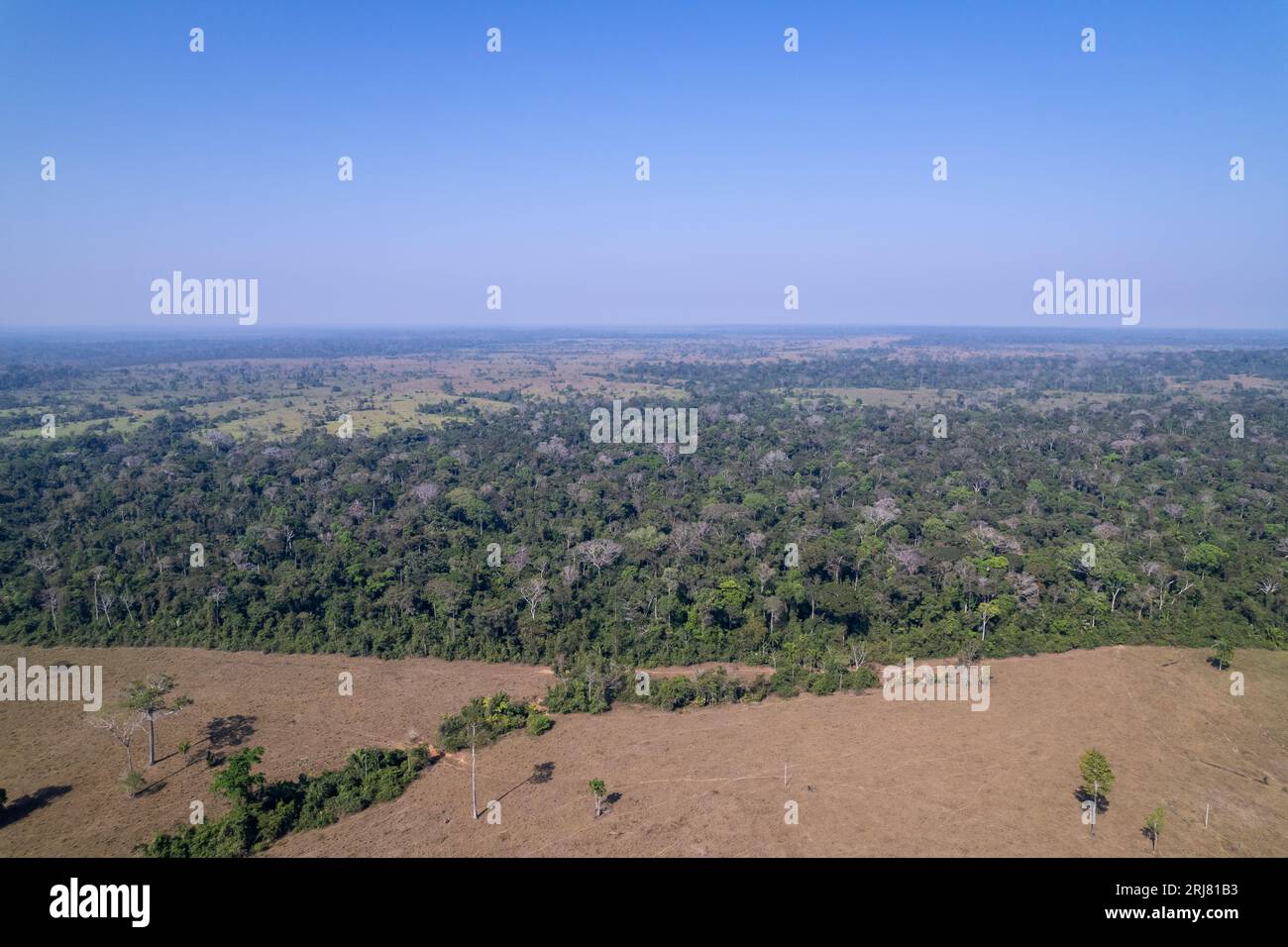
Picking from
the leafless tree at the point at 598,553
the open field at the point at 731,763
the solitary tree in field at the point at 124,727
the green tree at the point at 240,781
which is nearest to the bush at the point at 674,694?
the open field at the point at 731,763

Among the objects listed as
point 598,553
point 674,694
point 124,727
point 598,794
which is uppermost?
point 598,553

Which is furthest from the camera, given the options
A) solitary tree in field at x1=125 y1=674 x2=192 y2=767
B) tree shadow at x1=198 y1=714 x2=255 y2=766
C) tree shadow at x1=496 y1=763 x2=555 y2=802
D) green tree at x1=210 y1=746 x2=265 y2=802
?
tree shadow at x1=198 y1=714 x2=255 y2=766

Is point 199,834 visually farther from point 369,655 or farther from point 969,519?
point 969,519

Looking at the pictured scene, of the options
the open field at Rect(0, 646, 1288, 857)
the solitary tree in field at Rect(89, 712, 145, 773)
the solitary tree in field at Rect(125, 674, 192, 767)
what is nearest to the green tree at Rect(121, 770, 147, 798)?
the open field at Rect(0, 646, 1288, 857)

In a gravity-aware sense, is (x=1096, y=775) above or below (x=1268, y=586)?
below

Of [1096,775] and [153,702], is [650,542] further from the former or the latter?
[1096,775]

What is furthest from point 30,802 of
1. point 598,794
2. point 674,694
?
point 674,694

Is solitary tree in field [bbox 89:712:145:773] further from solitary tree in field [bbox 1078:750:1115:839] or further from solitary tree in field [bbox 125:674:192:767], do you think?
solitary tree in field [bbox 1078:750:1115:839]
